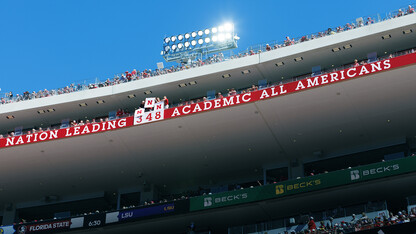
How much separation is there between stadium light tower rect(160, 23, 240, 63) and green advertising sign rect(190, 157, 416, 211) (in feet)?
35.6

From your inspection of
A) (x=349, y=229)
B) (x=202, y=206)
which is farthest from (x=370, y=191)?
(x=202, y=206)

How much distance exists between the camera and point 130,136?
103 feet

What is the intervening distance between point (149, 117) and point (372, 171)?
389 inches

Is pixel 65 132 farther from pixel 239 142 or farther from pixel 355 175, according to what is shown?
pixel 355 175

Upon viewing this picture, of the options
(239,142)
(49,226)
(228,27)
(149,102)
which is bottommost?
(49,226)

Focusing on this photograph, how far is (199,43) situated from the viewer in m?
38.8

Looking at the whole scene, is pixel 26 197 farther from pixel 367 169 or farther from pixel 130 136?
pixel 367 169

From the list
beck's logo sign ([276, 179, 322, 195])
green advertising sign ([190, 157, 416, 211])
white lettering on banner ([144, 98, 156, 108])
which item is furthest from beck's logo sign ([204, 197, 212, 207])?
white lettering on banner ([144, 98, 156, 108])

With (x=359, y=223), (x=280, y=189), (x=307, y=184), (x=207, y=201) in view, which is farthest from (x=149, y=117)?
(x=359, y=223)

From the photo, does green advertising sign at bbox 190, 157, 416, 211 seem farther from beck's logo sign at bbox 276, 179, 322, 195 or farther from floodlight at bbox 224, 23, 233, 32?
floodlight at bbox 224, 23, 233, 32

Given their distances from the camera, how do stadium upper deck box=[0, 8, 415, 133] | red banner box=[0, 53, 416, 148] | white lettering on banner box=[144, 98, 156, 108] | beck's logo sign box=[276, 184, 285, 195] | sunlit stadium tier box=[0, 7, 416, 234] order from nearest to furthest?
1. red banner box=[0, 53, 416, 148]
2. sunlit stadium tier box=[0, 7, 416, 234]
3. beck's logo sign box=[276, 184, 285, 195]
4. stadium upper deck box=[0, 8, 415, 133]
5. white lettering on banner box=[144, 98, 156, 108]

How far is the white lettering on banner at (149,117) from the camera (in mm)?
30391

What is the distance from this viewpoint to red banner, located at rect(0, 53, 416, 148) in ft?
89.7

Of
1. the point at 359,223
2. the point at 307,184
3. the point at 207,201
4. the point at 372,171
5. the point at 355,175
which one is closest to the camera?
the point at 359,223
